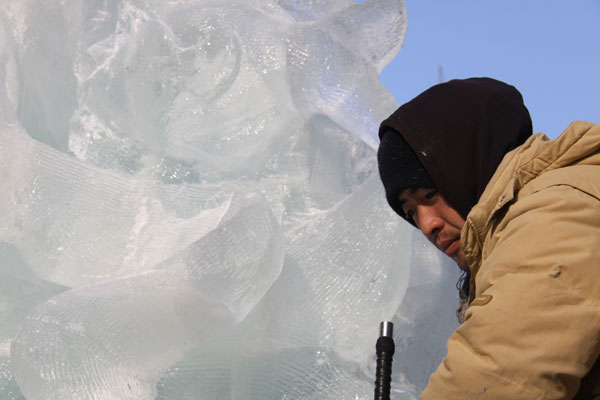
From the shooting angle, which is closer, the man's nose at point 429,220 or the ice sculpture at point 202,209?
the man's nose at point 429,220

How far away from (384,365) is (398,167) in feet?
1.36

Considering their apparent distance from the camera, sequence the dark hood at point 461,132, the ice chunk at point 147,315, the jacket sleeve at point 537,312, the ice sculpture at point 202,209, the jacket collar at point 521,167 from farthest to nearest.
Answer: the ice sculpture at point 202,209 → the ice chunk at point 147,315 → the dark hood at point 461,132 → the jacket collar at point 521,167 → the jacket sleeve at point 537,312

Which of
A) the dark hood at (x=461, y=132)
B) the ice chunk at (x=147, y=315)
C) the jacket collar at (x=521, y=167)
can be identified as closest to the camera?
the jacket collar at (x=521, y=167)

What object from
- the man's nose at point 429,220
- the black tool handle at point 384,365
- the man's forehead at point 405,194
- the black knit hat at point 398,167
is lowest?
the black tool handle at point 384,365

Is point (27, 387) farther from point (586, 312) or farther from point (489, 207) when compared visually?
point (586, 312)

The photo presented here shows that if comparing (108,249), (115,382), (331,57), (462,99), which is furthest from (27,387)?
(331,57)

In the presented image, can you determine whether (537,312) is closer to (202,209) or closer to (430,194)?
(430,194)

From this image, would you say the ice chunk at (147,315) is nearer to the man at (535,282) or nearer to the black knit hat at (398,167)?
the black knit hat at (398,167)

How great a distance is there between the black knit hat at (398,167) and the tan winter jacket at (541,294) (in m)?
0.33

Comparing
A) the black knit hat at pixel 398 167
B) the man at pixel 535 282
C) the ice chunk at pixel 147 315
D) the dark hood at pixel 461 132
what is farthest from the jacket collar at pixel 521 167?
the ice chunk at pixel 147 315

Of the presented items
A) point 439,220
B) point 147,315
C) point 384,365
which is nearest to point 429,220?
point 439,220

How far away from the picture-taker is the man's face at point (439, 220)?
4.97 feet

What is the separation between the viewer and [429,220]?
1544 mm

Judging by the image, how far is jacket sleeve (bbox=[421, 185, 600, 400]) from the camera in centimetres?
105
